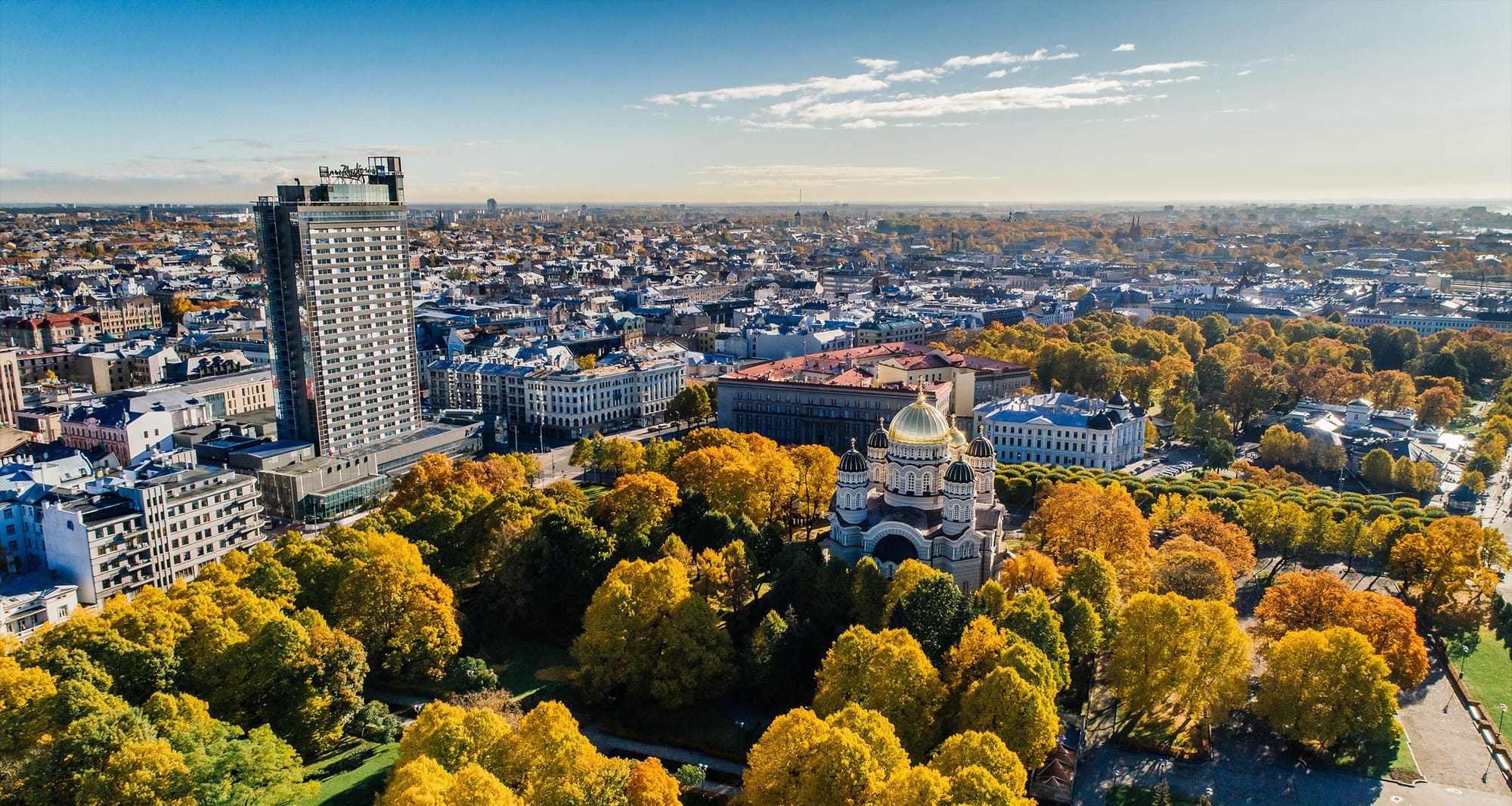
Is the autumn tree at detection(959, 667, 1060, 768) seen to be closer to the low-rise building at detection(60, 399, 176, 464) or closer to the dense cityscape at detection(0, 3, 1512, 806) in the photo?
the dense cityscape at detection(0, 3, 1512, 806)

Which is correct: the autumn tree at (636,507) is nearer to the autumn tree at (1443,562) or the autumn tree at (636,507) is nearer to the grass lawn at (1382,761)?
the grass lawn at (1382,761)

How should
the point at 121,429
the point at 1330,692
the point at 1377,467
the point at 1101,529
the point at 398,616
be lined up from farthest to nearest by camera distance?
the point at 1377,467
the point at 121,429
the point at 1101,529
the point at 398,616
the point at 1330,692

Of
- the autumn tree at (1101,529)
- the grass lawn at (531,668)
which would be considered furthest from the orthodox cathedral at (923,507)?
the grass lawn at (531,668)

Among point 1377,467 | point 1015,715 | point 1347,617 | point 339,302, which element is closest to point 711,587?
point 1015,715

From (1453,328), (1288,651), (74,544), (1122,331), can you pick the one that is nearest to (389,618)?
(74,544)

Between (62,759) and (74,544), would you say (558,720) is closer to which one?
(62,759)

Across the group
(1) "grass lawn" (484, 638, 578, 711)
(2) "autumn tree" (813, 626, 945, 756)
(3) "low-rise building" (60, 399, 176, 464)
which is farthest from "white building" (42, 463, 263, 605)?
(2) "autumn tree" (813, 626, 945, 756)

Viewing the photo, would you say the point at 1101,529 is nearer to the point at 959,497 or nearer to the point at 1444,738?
the point at 959,497

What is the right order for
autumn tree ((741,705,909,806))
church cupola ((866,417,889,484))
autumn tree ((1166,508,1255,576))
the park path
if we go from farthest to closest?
church cupola ((866,417,889,484)) → autumn tree ((1166,508,1255,576)) → the park path → autumn tree ((741,705,909,806))
